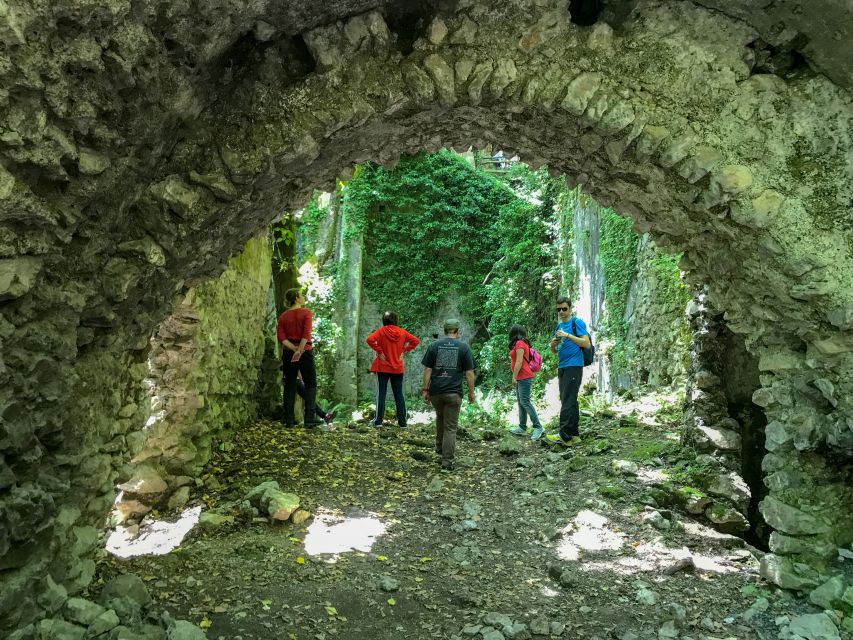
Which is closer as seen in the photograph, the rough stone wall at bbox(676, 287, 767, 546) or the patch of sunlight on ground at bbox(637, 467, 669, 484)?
the rough stone wall at bbox(676, 287, 767, 546)

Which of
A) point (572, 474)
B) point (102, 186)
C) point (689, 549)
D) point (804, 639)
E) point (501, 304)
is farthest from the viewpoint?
point (501, 304)

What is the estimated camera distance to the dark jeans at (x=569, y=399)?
6559mm

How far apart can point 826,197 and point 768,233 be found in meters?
0.32

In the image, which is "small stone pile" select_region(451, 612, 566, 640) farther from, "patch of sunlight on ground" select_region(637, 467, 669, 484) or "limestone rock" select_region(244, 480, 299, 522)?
"patch of sunlight on ground" select_region(637, 467, 669, 484)

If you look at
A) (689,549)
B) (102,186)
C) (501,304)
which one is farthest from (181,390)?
(501,304)

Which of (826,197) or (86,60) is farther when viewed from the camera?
(826,197)

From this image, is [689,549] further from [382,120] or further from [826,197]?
[382,120]

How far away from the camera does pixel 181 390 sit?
16.8 ft

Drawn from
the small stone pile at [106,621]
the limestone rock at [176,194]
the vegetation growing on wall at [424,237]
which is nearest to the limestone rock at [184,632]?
the small stone pile at [106,621]

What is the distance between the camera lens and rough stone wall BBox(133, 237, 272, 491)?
16.4 ft

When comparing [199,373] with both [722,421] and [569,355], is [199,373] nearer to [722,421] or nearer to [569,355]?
[569,355]

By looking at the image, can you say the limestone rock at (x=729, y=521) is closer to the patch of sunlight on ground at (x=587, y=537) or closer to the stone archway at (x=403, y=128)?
the patch of sunlight on ground at (x=587, y=537)

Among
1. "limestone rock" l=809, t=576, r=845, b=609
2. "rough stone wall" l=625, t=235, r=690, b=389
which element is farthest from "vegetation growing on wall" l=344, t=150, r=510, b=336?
"limestone rock" l=809, t=576, r=845, b=609

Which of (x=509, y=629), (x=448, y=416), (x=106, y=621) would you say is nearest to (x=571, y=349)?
(x=448, y=416)
